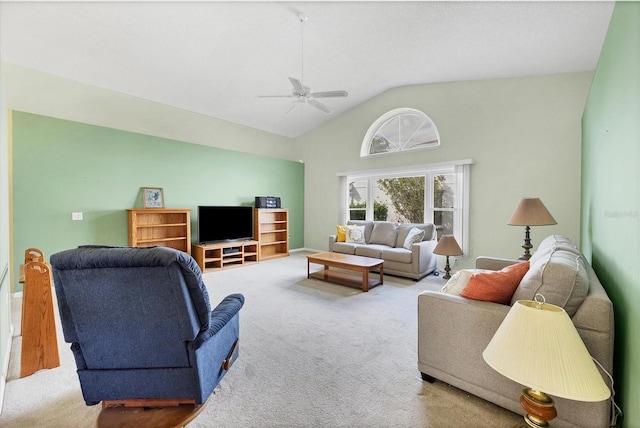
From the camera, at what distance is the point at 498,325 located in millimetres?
1562

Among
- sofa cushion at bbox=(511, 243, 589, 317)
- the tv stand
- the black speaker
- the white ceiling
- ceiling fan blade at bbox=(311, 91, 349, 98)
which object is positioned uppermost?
the white ceiling

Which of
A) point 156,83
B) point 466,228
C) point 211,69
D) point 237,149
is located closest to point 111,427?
point 211,69

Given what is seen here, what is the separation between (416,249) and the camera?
14.9ft

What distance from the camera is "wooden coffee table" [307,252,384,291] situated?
3.94 metres

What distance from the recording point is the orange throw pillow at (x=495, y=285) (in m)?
1.69

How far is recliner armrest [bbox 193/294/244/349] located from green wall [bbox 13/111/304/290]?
383 centimetres

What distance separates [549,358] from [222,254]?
5243mm

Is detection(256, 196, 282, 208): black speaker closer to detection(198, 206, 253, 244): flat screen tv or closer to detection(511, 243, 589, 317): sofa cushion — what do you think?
detection(198, 206, 253, 244): flat screen tv

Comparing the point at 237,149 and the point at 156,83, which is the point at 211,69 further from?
the point at 237,149

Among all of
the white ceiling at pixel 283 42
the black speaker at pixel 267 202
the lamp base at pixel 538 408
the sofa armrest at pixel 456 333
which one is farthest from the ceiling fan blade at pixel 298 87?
the lamp base at pixel 538 408

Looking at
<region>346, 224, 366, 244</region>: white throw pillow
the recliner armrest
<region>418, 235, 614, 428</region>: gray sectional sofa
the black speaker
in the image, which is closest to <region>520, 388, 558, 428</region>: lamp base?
<region>418, 235, 614, 428</region>: gray sectional sofa

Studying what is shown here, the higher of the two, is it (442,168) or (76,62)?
(76,62)

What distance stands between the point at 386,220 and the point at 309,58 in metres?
3.65

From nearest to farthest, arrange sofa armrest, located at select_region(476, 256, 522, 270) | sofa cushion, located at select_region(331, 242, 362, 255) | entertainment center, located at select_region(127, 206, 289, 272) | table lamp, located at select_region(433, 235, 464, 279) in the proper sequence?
sofa armrest, located at select_region(476, 256, 522, 270)
table lamp, located at select_region(433, 235, 464, 279)
entertainment center, located at select_region(127, 206, 289, 272)
sofa cushion, located at select_region(331, 242, 362, 255)
